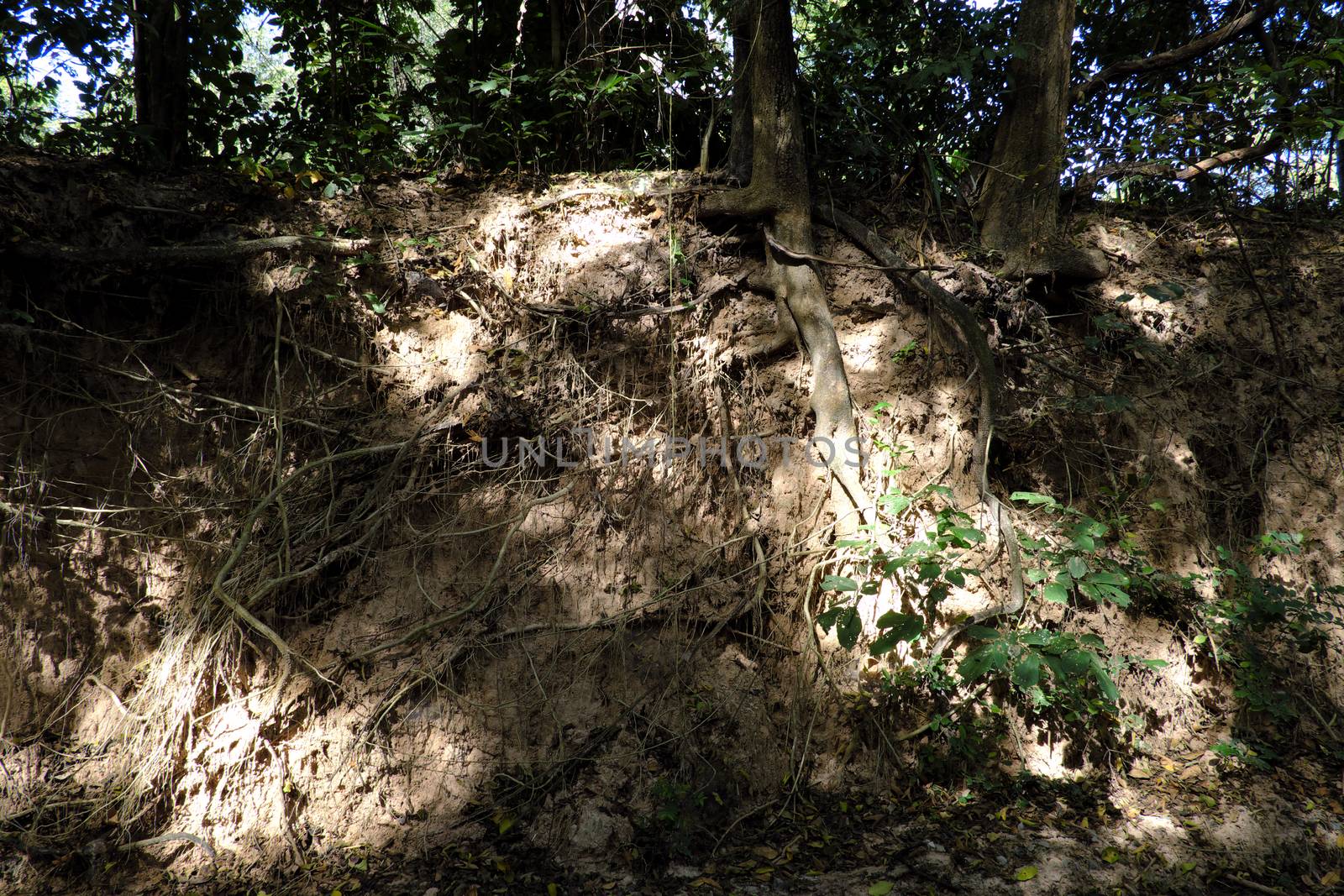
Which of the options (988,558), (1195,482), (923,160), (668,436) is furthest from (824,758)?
(923,160)

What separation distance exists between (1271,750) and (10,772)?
608 cm

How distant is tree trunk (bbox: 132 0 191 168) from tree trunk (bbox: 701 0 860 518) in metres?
3.61

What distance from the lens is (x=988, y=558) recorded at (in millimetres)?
4051

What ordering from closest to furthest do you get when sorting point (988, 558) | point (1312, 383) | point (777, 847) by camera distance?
1. point (777, 847)
2. point (988, 558)
3. point (1312, 383)

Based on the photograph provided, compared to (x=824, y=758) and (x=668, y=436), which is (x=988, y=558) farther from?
(x=668, y=436)

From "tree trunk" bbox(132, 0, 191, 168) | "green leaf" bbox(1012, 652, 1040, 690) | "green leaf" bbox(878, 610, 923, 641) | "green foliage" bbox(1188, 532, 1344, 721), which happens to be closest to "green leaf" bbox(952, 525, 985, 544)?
"green leaf" bbox(878, 610, 923, 641)

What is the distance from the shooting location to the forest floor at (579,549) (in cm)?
332

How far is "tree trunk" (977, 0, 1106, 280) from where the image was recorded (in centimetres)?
463

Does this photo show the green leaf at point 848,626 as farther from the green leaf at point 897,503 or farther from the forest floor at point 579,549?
the green leaf at point 897,503

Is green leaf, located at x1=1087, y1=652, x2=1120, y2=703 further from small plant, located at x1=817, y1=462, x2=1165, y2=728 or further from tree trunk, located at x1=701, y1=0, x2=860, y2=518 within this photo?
tree trunk, located at x1=701, y1=0, x2=860, y2=518

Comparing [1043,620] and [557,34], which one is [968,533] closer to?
[1043,620]

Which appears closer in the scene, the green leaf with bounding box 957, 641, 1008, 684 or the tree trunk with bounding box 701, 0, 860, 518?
the green leaf with bounding box 957, 641, 1008, 684

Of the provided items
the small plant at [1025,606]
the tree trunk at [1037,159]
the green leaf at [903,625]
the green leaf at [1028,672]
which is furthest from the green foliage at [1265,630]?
the tree trunk at [1037,159]

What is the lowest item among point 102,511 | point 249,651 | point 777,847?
point 777,847
